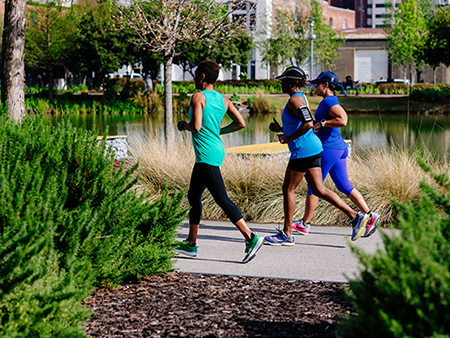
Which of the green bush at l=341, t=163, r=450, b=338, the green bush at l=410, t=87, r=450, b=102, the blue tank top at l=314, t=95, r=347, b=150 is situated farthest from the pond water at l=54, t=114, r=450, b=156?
the green bush at l=341, t=163, r=450, b=338

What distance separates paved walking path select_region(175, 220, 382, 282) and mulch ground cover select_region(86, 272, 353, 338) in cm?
26

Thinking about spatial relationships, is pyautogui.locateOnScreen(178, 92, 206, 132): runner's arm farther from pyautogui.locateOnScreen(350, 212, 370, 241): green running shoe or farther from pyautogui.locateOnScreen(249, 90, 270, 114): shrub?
pyautogui.locateOnScreen(249, 90, 270, 114): shrub

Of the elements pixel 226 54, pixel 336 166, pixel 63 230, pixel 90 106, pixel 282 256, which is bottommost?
pixel 282 256

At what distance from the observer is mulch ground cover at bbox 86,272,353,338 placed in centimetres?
343

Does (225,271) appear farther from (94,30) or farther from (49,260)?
(94,30)

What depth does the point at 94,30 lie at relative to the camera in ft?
120

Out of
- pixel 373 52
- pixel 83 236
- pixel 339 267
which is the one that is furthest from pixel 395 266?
pixel 373 52

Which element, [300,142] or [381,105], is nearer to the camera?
[300,142]

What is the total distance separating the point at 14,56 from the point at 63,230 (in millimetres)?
5469

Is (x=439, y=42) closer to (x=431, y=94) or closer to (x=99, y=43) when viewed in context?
(x=431, y=94)

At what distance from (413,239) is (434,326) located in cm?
34

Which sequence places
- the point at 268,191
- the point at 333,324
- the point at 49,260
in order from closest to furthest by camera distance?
the point at 49,260, the point at 333,324, the point at 268,191

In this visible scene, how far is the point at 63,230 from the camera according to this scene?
3656 mm

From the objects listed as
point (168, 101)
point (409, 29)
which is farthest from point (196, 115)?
point (409, 29)
